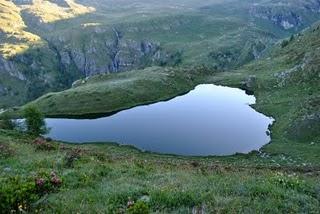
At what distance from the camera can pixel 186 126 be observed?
105500mm

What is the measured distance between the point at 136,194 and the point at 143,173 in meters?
8.02

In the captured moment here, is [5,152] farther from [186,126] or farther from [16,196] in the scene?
[186,126]

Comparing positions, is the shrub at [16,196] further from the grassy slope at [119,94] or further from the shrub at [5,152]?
the grassy slope at [119,94]

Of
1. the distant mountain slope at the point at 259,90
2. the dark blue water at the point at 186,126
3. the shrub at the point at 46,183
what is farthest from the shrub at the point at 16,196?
the distant mountain slope at the point at 259,90

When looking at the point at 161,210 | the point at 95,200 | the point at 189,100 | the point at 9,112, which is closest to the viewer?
the point at 161,210

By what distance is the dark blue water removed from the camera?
9012 cm

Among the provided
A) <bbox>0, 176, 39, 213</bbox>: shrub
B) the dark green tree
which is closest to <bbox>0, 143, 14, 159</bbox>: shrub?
<bbox>0, 176, 39, 213</bbox>: shrub

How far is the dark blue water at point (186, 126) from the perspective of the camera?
9012 cm

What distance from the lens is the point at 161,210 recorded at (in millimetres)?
17891

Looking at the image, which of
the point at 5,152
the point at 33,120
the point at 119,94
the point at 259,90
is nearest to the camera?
the point at 5,152

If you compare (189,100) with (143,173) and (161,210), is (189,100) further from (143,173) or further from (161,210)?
(161,210)

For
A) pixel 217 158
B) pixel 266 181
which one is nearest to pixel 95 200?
pixel 266 181

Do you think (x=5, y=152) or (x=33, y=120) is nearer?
(x=5, y=152)

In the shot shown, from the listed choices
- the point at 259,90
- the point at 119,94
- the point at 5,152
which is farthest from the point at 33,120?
the point at 259,90
